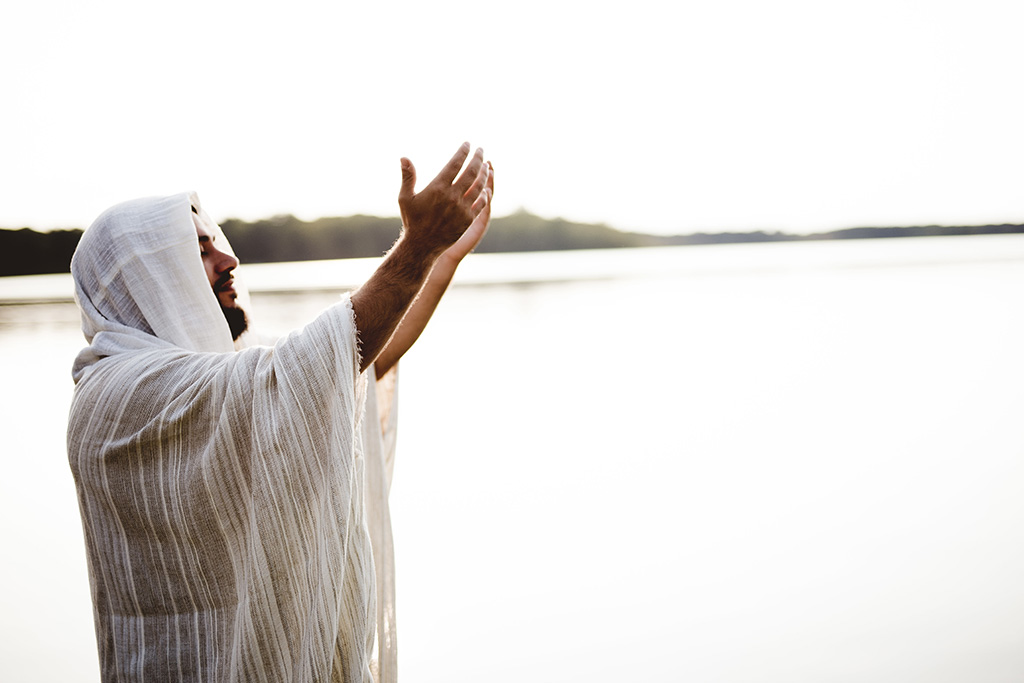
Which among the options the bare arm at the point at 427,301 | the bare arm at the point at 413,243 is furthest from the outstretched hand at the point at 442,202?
the bare arm at the point at 427,301

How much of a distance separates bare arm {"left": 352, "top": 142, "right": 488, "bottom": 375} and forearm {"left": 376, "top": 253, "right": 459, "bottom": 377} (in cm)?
43

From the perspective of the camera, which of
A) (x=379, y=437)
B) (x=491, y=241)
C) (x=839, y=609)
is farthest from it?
(x=491, y=241)

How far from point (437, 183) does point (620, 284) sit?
13084mm

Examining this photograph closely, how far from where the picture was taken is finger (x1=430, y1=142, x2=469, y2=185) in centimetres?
105

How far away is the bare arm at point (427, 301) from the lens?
4.99 feet

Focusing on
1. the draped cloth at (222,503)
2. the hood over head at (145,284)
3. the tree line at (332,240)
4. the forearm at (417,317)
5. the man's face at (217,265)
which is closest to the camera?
the draped cloth at (222,503)

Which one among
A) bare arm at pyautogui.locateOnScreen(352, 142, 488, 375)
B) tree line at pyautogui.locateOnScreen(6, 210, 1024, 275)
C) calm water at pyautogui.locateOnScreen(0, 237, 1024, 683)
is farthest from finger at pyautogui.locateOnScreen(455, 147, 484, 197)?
tree line at pyautogui.locateOnScreen(6, 210, 1024, 275)

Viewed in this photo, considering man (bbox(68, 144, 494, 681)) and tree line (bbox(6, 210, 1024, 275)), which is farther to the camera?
tree line (bbox(6, 210, 1024, 275))

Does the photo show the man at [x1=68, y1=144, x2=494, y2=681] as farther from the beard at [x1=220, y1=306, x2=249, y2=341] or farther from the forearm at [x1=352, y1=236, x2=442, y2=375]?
the beard at [x1=220, y1=306, x2=249, y2=341]

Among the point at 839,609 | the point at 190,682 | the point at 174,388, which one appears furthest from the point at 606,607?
the point at 174,388

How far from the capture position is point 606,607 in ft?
8.02

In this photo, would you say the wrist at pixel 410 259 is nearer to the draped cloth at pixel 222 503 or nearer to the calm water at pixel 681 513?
the draped cloth at pixel 222 503

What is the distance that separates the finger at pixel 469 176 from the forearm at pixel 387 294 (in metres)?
0.11

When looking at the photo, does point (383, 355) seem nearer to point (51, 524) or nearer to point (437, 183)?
point (437, 183)
